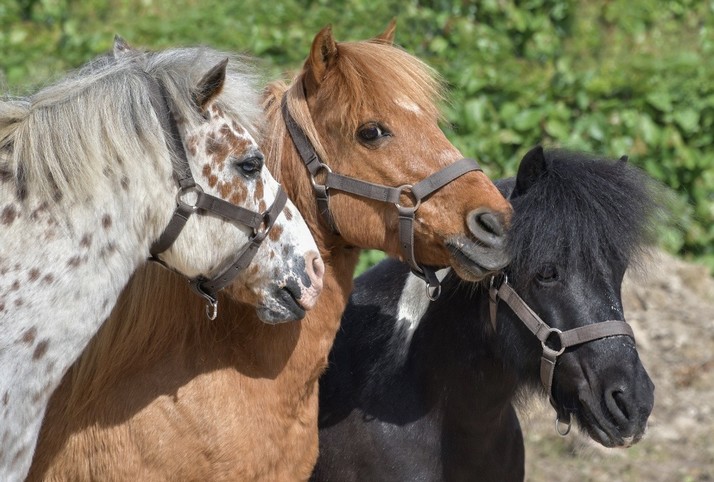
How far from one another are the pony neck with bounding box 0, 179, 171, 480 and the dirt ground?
289 cm

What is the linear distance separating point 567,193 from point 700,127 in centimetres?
464

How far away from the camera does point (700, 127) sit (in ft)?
24.1

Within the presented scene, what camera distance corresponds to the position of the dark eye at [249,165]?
2.87m

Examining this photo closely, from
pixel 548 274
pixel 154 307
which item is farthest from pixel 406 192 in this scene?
pixel 154 307

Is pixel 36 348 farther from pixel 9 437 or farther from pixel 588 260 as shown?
pixel 588 260

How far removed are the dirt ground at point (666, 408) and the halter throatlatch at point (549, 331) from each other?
189 centimetres

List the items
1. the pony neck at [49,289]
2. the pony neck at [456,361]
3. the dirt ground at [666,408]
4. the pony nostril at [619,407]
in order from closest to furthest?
the pony neck at [49,289] < the pony nostril at [619,407] < the pony neck at [456,361] < the dirt ground at [666,408]

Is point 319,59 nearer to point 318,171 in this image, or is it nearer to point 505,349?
point 318,171

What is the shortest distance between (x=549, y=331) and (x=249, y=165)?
42.3 inches

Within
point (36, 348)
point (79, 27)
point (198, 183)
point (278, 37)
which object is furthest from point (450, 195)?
point (79, 27)

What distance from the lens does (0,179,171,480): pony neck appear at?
260cm

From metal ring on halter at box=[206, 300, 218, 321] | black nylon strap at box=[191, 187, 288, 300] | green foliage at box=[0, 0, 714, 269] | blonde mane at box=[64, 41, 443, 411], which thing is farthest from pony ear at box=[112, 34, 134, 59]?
green foliage at box=[0, 0, 714, 269]

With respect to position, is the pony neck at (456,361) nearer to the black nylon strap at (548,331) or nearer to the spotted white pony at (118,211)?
the black nylon strap at (548,331)

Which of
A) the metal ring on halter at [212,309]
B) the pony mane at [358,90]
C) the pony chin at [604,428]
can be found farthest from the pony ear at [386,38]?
the pony chin at [604,428]
